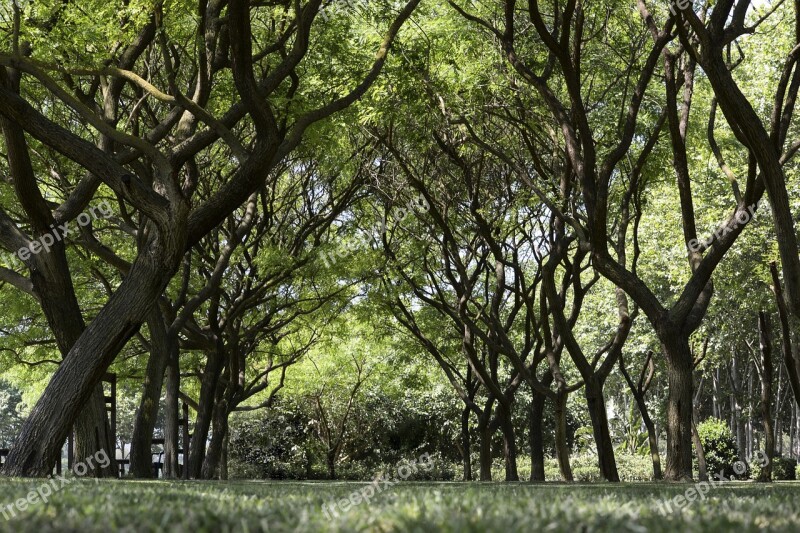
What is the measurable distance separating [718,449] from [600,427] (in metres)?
15.8

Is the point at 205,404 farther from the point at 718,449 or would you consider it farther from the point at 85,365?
the point at 718,449

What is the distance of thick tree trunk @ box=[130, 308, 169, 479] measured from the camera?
15.8 metres

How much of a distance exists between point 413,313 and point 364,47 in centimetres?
1085

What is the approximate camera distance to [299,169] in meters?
23.3

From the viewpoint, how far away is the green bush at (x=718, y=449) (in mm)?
29469

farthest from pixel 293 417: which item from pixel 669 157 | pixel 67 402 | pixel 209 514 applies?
pixel 209 514

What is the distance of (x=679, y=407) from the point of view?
12.0 m

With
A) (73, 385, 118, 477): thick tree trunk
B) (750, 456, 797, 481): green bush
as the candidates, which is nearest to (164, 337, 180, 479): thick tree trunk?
(73, 385, 118, 477): thick tree trunk

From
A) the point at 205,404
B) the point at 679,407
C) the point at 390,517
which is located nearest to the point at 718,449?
the point at 205,404

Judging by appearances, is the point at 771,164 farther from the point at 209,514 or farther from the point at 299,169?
the point at 299,169

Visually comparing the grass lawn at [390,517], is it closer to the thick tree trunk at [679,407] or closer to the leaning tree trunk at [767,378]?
the thick tree trunk at [679,407]

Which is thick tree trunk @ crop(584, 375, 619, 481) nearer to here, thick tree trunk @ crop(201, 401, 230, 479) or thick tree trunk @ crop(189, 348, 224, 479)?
thick tree trunk @ crop(189, 348, 224, 479)

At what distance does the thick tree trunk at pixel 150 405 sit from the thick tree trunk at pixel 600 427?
25.7 ft

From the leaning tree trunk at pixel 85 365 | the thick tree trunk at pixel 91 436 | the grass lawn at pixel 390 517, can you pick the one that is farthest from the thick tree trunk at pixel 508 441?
the grass lawn at pixel 390 517
